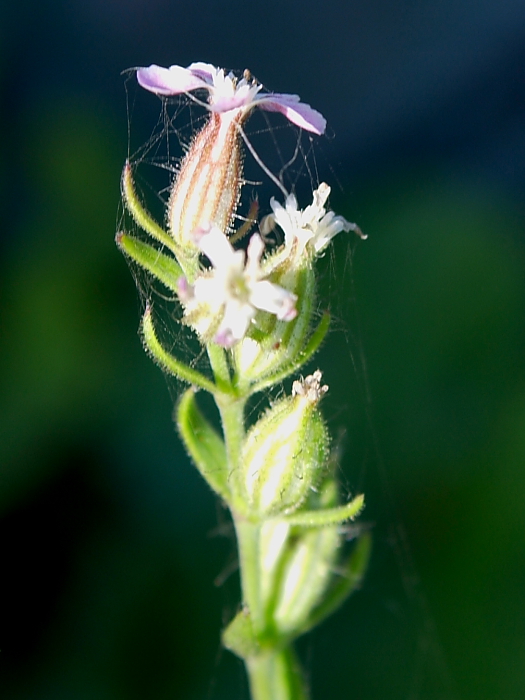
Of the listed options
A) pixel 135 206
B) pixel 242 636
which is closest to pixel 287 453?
pixel 242 636

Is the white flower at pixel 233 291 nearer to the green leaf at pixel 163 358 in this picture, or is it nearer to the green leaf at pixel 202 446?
the green leaf at pixel 163 358

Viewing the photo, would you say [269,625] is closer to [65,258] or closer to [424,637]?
[424,637]

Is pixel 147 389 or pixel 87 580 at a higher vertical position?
pixel 147 389

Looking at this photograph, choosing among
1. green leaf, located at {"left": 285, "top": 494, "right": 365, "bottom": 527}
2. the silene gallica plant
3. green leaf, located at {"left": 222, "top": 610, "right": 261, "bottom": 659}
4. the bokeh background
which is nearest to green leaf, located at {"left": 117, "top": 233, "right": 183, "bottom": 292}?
the silene gallica plant

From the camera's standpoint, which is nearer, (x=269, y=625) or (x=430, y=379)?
(x=269, y=625)

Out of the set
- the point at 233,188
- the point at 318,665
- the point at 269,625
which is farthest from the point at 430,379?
the point at 233,188

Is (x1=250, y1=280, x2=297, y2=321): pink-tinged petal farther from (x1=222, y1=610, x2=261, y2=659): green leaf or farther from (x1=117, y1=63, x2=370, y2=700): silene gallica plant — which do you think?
(x1=222, y1=610, x2=261, y2=659): green leaf
